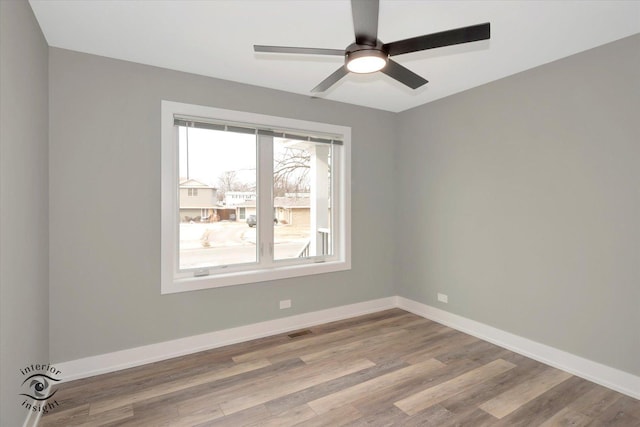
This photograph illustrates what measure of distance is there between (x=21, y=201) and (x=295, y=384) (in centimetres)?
222

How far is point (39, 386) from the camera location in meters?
2.26

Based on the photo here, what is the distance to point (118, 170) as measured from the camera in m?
2.82

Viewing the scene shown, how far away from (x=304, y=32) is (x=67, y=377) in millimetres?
3293

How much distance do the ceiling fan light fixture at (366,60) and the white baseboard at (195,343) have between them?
270 centimetres

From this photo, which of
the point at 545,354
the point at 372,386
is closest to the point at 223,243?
the point at 372,386

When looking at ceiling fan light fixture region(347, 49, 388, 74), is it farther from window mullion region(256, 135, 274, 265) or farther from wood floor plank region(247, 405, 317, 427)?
wood floor plank region(247, 405, 317, 427)

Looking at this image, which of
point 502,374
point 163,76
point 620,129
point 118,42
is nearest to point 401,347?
point 502,374

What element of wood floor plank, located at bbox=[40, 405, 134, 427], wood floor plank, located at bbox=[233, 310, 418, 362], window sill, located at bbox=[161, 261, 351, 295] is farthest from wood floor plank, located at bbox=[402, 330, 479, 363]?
wood floor plank, located at bbox=[40, 405, 134, 427]

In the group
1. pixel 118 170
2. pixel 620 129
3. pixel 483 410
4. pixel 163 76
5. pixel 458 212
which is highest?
pixel 163 76

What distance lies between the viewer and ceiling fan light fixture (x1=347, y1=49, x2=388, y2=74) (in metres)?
1.84

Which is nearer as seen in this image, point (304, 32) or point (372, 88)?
point (304, 32)

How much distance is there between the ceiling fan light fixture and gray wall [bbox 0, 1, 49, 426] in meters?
1.78

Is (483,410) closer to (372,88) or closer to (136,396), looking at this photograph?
(136,396)

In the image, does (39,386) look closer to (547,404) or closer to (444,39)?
(444,39)
